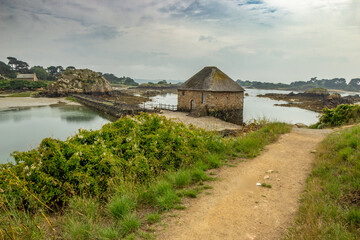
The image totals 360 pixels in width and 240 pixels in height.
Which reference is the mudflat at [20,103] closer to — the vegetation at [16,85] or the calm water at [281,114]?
the vegetation at [16,85]

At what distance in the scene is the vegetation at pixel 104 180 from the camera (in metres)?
3.23

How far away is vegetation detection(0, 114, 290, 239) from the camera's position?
10.6 feet

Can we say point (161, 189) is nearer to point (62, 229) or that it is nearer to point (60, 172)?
point (62, 229)

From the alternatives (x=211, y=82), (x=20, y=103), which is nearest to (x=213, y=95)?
(x=211, y=82)

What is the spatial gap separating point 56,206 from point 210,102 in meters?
21.2

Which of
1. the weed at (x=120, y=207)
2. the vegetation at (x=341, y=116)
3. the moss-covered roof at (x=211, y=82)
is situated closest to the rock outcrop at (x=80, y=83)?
the moss-covered roof at (x=211, y=82)

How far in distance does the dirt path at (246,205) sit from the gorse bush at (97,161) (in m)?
1.51

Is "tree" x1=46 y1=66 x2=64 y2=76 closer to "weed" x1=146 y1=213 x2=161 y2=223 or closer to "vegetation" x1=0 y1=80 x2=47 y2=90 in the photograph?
"vegetation" x1=0 y1=80 x2=47 y2=90

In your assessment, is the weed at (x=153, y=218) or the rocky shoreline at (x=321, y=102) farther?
the rocky shoreline at (x=321, y=102)

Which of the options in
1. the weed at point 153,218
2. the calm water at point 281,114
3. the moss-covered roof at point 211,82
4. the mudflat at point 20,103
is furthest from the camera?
the mudflat at point 20,103

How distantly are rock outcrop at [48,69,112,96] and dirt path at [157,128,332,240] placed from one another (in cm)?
7044

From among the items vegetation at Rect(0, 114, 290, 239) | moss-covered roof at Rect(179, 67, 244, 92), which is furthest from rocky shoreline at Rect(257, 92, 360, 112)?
vegetation at Rect(0, 114, 290, 239)

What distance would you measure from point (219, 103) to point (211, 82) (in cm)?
276

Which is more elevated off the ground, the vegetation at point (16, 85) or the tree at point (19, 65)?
the tree at point (19, 65)
